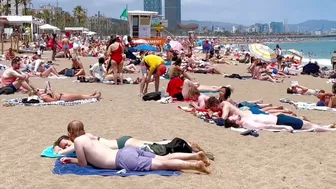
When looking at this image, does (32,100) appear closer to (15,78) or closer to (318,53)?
(15,78)

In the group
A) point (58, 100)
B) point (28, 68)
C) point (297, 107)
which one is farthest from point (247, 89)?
point (28, 68)

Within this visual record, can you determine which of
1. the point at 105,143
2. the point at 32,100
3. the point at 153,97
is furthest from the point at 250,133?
the point at 32,100

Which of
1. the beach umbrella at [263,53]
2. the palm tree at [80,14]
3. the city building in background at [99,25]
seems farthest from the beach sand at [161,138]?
the city building in background at [99,25]

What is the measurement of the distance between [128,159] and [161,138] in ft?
5.67

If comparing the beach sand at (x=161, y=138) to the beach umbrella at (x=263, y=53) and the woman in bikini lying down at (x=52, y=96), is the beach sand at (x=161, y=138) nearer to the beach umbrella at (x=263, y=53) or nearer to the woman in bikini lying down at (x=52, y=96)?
the woman in bikini lying down at (x=52, y=96)

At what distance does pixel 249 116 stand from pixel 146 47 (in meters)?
16.9

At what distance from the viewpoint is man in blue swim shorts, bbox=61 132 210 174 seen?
16.2ft

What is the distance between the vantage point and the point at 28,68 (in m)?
15.6

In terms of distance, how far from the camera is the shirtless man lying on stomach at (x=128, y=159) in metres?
4.93

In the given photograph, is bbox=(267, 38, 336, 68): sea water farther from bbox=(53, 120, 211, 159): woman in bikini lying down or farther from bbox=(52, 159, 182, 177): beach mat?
bbox=(52, 159, 182, 177): beach mat

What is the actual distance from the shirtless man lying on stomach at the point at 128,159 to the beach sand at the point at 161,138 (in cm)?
16

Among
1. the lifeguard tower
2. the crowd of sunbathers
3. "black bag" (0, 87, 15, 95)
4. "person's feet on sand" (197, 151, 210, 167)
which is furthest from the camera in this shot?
the lifeguard tower

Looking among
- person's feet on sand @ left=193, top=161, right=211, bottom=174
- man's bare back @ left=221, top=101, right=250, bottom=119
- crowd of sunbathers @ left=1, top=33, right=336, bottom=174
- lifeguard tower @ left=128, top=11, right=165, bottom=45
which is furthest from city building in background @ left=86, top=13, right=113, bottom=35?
person's feet on sand @ left=193, top=161, right=211, bottom=174

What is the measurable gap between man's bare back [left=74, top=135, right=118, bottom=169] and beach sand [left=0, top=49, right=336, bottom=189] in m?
0.25
